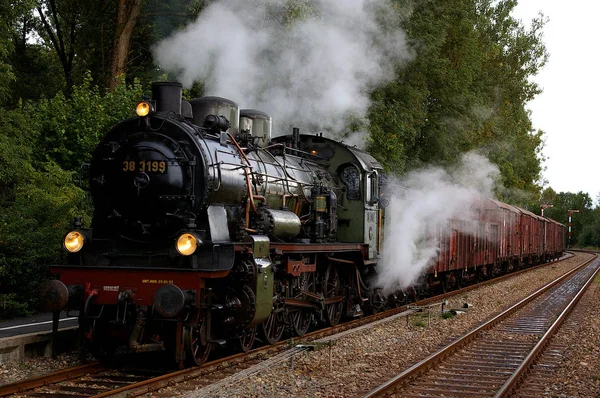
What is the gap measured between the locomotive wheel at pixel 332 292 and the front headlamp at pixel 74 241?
460cm

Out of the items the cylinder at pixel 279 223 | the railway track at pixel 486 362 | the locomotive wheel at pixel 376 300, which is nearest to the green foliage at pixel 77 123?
the locomotive wheel at pixel 376 300

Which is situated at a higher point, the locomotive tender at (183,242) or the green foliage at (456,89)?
the green foliage at (456,89)

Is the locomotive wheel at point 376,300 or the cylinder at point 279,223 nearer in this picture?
the cylinder at point 279,223

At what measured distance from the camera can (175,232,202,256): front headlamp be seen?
770cm

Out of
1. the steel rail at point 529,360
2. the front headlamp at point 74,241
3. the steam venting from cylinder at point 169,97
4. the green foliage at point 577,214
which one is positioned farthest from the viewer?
the green foliage at point 577,214

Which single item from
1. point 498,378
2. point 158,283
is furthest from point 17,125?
point 498,378

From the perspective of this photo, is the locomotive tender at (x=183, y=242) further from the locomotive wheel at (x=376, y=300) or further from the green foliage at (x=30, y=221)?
the locomotive wheel at (x=376, y=300)

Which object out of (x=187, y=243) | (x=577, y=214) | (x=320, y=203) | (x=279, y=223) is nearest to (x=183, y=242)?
(x=187, y=243)

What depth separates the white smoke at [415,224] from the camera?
47.7ft

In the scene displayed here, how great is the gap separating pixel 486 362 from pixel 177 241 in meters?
4.41

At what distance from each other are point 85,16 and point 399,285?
16.3 m

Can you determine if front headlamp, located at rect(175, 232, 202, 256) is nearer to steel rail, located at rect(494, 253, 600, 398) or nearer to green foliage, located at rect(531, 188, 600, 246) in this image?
steel rail, located at rect(494, 253, 600, 398)

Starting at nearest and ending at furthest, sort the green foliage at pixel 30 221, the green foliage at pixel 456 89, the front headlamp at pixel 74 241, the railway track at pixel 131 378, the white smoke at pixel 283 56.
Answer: the railway track at pixel 131 378 < the front headlamp at pixel 74 241 < the green foliage at pixel 30 221 < the white smoke at pixel 283 56 < the green foliage at pixel 456 89

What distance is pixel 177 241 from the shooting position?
25.6ft
